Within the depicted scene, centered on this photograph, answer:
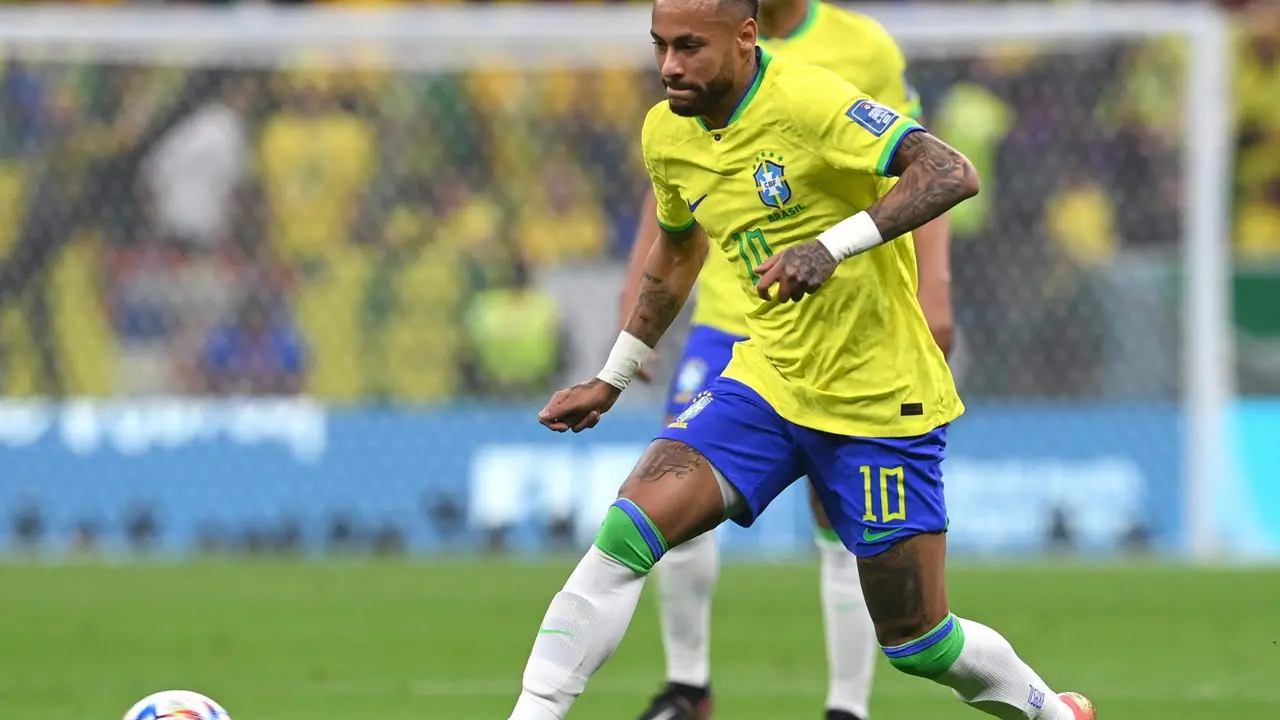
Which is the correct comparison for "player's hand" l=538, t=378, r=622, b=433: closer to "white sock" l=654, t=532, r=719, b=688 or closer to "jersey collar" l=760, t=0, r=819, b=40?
"white sock" l=654, t=532, r=719, b=688

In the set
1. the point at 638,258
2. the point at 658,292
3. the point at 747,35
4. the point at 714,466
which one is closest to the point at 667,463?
the point at 714,466

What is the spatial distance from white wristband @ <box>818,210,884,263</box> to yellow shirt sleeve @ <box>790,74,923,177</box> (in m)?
0.16

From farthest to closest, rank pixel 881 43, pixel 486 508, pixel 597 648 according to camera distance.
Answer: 1. pixel 486 508
2. pixel 881 43
3. pixel 597 648

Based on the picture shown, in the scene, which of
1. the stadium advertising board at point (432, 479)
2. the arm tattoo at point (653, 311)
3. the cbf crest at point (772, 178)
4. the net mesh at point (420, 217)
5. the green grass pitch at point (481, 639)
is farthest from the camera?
the net mesh at point (420, 217)

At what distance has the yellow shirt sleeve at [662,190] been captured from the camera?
212 inches

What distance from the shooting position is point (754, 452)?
17.5 ft

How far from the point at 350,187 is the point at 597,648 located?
384 inches

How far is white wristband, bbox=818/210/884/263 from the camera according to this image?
4844 millimetres

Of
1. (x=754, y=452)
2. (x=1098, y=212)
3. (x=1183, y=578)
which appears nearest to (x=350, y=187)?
(x=1098, y=212)

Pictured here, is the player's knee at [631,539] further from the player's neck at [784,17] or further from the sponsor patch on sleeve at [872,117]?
the player's neck at [784,17]

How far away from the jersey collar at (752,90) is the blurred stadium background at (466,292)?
7.55 metres

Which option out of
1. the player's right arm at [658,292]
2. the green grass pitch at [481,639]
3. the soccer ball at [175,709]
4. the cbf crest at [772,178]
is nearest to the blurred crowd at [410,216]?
the green grass pitch at [481,639]

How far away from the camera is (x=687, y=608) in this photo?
6820 millimetres

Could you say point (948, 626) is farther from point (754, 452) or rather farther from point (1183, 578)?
point (1183, 578)
